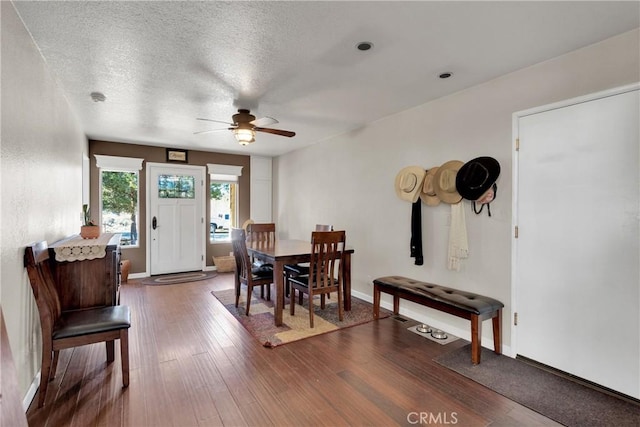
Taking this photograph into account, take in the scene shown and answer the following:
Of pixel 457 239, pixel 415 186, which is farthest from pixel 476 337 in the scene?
pixel 415 186

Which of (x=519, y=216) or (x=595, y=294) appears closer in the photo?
(x=595, y=294)

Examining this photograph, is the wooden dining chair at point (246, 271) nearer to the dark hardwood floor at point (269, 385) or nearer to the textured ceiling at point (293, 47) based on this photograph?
the dark hardwood floor at point (269, 385)

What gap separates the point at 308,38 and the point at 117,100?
242 cm

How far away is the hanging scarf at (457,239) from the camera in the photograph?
3.04 m

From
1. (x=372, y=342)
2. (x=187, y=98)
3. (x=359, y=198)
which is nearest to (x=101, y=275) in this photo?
(x=187, y=98)

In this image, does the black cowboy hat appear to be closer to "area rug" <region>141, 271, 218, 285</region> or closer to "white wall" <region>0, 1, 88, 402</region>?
"white wall" <region>0, 1, 88, 402</region>

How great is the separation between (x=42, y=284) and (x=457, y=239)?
11.0 ft

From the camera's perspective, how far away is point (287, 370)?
2447 mm

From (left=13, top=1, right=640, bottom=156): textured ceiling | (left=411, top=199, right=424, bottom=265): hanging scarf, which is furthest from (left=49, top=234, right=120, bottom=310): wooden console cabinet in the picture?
(left=411, top=199, right=424, bottom=265): hanging scarf

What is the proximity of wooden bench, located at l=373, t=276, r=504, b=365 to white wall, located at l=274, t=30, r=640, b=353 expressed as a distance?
0.11 metres

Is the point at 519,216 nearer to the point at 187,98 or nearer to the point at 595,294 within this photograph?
the point at 595,294

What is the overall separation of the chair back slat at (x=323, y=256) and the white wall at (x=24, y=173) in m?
2.22

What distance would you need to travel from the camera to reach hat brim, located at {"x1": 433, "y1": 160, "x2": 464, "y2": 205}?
3076mm

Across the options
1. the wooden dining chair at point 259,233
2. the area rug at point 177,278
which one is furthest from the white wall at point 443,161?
the area rug at point 177,278
